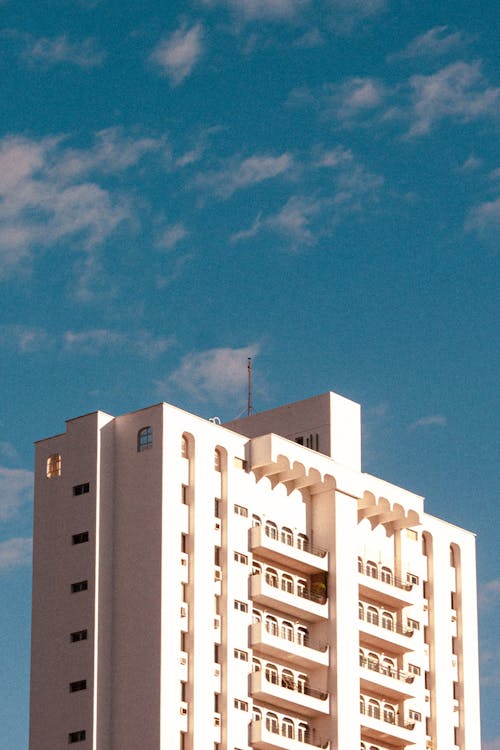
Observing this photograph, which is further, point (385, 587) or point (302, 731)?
point (385, 587)

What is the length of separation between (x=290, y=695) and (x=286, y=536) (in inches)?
328

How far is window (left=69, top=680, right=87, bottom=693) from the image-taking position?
103 meters

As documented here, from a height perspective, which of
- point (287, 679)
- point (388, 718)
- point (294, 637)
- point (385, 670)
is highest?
point (294, 637)

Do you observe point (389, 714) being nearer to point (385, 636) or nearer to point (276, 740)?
point (385, 636)

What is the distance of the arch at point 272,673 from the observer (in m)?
107

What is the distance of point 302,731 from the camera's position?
108312 mm

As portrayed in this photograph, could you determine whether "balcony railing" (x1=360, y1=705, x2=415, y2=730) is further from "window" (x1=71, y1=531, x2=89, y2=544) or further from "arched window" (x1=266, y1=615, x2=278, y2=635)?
"window" (x1=71, y1=531, x2=89, y2=544)

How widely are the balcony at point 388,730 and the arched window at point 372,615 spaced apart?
476 centimetres

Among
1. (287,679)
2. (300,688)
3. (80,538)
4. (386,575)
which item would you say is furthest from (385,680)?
(80,538)

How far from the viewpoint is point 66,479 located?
107 metres

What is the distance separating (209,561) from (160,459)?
5.45 m

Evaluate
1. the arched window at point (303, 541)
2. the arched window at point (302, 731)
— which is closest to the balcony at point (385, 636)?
the arched window at point (303, 541)

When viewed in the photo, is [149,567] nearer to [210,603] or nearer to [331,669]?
[210,603]

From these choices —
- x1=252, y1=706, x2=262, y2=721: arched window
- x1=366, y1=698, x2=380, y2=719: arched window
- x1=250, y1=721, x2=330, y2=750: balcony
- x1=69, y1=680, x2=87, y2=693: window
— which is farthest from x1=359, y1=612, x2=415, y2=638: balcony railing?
x1=69, y1=680, x2=87, y2=693: window
